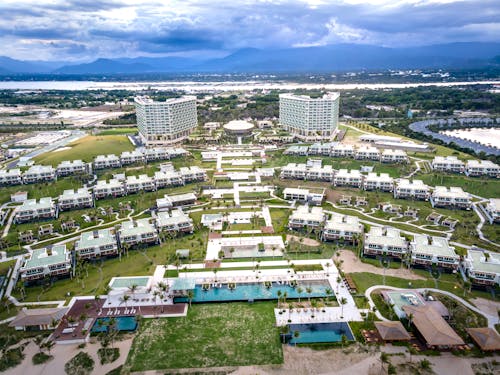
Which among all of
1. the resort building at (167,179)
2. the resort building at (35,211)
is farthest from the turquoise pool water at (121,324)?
the resort building at (167,179)

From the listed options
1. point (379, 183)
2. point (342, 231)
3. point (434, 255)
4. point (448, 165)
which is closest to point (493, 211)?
point (379, 183)

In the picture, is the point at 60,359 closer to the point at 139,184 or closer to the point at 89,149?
the point at 139,184

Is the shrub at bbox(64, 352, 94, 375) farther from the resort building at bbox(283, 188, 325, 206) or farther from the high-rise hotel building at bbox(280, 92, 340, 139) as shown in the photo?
the high-rise hotel building at bbox(280, 92, 340, 139)

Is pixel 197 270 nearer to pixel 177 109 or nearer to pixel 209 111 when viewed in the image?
pixel 177 109

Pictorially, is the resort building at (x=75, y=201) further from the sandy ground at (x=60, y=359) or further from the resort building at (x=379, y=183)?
the resort building at (x=379, y=183)

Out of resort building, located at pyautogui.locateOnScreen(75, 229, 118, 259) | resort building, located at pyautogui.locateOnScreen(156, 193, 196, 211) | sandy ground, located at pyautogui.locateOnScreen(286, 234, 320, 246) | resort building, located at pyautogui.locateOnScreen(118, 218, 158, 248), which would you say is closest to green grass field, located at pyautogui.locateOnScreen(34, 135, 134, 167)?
resort building, located at pyautogui.locateOnScreen(156, 193, 196, 211)

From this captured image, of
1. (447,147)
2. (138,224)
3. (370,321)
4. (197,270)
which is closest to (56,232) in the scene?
(138,224)
